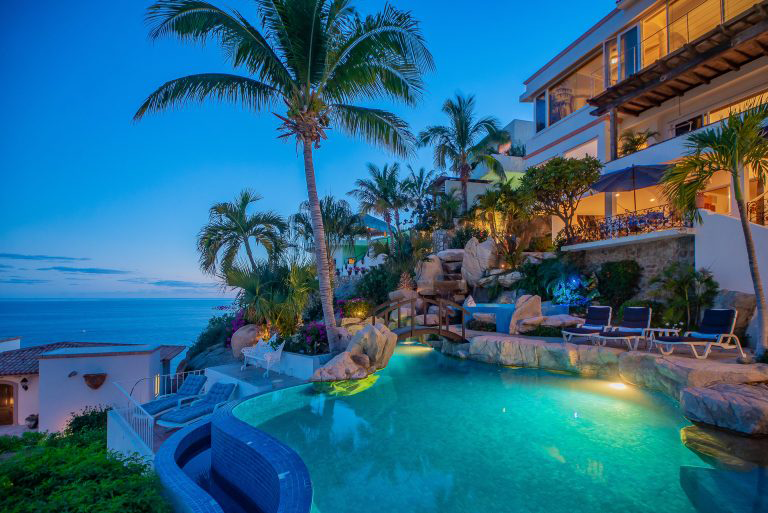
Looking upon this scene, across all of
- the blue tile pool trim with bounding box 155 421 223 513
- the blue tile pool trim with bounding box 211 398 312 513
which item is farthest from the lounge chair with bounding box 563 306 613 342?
the blue tile pool trim with bounding box 155 421 223 513

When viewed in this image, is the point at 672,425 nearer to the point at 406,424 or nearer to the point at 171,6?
the point at 406,424

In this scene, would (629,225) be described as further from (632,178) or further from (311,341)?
(311,341)

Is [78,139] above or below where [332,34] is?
above

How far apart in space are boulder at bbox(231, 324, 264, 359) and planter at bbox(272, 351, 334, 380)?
8.17 ft

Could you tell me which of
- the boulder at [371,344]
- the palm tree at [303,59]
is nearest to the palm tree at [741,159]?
the palm tree at [303,59]

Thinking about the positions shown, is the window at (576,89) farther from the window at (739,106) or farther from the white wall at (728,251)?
the white wall at (728,251)

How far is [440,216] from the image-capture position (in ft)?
72.1

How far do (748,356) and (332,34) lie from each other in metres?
10.7

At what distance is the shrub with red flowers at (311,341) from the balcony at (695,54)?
1413cm

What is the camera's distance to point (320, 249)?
880 centimetres

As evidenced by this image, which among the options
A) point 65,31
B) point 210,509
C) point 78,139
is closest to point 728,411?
point 210,509

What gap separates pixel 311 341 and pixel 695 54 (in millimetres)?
15001

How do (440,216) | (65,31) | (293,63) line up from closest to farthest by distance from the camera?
(293,63) < (65,31) < (440,216)

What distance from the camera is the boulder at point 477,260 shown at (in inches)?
654
